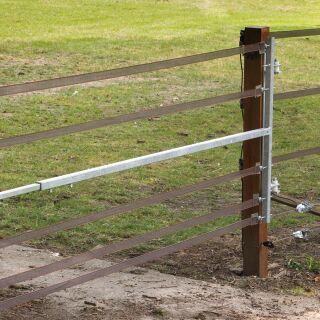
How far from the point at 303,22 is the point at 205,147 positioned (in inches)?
571

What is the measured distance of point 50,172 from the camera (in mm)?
8766

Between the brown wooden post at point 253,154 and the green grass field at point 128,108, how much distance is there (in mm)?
997

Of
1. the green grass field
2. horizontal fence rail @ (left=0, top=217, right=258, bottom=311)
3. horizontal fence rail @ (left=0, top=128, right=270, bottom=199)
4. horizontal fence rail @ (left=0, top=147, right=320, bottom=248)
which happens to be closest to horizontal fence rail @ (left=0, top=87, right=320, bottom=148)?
horizontal fence rail @ (left=0, top=128, right=270, bottom=199)

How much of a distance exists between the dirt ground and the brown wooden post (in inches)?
4.3

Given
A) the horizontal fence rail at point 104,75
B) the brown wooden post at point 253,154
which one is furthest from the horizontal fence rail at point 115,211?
the horizontal fence rail at point 104,75

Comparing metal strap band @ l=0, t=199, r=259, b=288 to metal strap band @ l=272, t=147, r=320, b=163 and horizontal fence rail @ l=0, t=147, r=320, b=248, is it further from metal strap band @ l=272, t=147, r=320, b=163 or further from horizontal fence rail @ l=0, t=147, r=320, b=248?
metal strap band @ l=272, t=147, r=320, b=163

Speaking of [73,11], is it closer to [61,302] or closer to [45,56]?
[45,56]

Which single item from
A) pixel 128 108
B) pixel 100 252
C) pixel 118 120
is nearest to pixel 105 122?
pixel 118 120

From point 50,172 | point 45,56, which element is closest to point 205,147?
point 50,172

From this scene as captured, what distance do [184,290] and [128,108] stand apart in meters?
6.07

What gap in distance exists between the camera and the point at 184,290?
560 centimetres

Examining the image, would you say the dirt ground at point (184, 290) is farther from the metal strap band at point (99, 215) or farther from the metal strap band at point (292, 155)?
the metal strap band at point (292, 155)

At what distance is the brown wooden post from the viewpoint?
5516 mm

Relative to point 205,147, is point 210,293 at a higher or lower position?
lower
